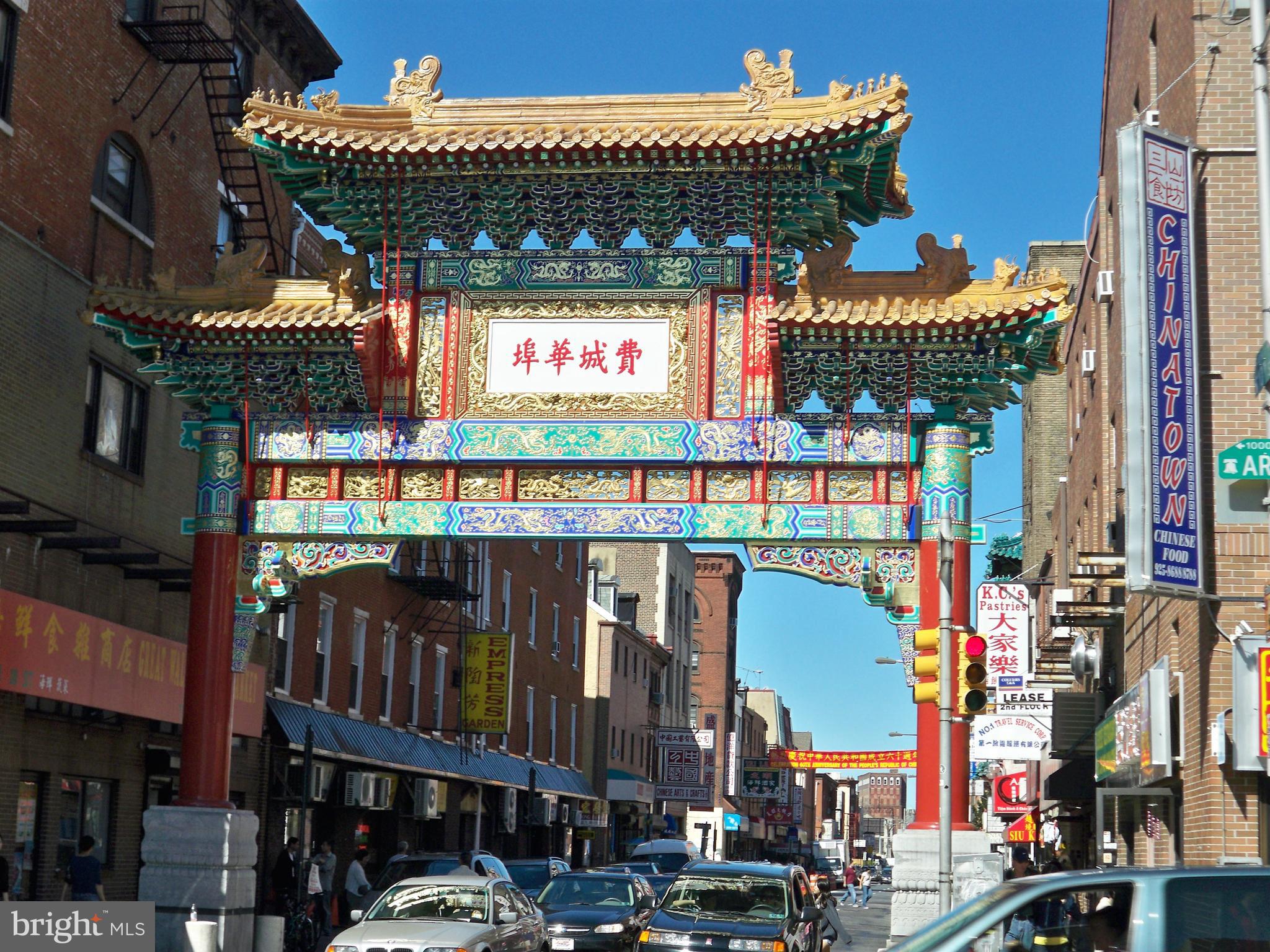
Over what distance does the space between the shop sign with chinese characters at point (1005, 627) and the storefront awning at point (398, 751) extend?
1325 cm

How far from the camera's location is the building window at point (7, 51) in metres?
21.4

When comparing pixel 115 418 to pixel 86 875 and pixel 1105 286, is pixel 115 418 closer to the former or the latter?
pixel 86 875

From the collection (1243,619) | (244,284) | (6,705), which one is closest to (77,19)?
(244,284)

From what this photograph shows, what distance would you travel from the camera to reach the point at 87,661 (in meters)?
21.2

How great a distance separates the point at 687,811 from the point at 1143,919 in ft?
252

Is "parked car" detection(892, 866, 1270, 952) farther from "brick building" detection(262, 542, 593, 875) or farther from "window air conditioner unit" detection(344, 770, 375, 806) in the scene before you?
"window air conditioner unit" detection(344, 770, 375, 806)

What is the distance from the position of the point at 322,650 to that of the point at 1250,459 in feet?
76.8

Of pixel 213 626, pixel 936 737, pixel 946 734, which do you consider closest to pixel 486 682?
pixel 213 626

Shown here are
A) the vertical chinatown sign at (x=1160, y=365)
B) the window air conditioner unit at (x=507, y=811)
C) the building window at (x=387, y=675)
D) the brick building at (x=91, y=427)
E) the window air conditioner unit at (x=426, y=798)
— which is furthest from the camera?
the window air conditioner unit at (x=507, y=811)

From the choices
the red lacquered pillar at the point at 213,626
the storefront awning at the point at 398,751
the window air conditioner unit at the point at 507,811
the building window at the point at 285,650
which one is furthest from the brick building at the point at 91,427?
the window air conditioner unit at the point at 507,811

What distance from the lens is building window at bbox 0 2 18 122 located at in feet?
70.2

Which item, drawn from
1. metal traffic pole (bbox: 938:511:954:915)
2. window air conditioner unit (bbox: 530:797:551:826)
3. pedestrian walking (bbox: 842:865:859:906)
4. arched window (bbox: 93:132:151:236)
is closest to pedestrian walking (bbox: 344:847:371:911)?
arched window (bbox: 93:132:151:236)

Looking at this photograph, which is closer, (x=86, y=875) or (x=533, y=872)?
(x=86, y=875)

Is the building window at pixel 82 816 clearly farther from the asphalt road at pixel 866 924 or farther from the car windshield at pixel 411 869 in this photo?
the asphalt road at pixel 866 924
